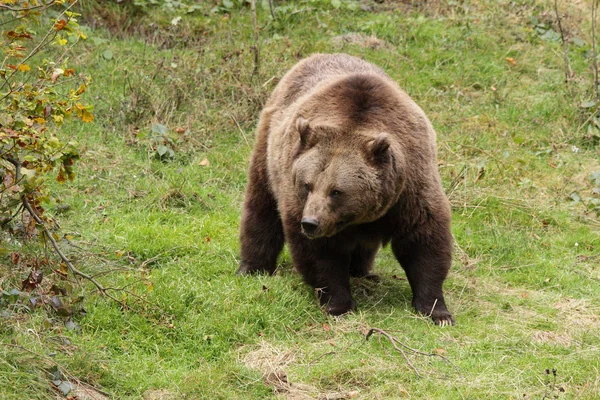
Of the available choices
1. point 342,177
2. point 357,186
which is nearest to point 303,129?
point 342,177

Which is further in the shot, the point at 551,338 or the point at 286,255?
the point at 286,255

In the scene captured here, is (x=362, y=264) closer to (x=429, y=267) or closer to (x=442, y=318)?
(x=429, y=267)

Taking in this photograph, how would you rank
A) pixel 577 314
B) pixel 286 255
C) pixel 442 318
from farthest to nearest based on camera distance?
pixel 286 255 < pixel 577 314 < pixel 442 318

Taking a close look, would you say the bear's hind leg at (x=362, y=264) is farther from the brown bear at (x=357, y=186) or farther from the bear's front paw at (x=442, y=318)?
the bear's front paw at (x=442, y=318)

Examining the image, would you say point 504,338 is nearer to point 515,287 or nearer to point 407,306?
point 407,306

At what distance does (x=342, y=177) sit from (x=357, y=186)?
0.43 ft

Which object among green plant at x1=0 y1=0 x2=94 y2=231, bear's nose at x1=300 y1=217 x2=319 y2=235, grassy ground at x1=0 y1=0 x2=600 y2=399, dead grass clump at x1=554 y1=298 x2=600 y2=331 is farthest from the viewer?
Answer: dead grass clump at x1=554 y1=298 x2=600 y2=331

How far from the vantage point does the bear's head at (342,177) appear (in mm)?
6574

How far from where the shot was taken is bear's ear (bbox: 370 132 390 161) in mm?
6543

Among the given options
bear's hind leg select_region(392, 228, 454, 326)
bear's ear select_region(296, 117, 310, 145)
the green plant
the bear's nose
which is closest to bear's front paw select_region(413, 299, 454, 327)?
bear's hind leg select_region(392, 228, 454, 326)

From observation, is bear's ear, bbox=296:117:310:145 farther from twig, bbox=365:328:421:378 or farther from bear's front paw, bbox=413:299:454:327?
bear's front paw, bbox=413:299:454:327

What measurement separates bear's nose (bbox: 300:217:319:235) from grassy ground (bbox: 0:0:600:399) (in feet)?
2.50

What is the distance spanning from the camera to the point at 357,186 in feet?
21.7

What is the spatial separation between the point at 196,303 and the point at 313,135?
1599 millimetres
